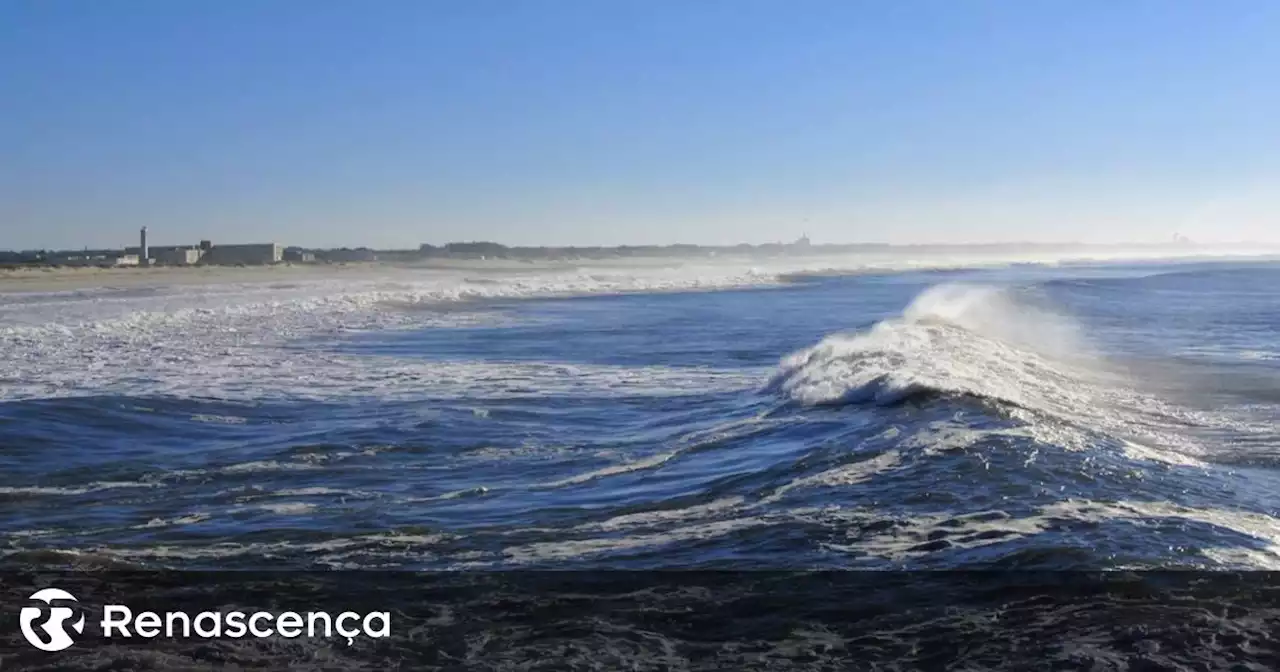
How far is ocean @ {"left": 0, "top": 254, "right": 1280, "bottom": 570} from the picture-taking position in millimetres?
7613

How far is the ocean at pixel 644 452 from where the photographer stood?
7.61 meters

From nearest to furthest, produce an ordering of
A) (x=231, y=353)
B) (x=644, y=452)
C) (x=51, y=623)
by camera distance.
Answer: (x=51, y=623), (x=644, y=452), (x=231, y=353)

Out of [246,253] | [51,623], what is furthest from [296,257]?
[51,623]

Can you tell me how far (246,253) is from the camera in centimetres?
11512

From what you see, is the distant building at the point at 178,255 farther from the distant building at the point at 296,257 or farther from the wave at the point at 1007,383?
the wave at the point at 1007,383

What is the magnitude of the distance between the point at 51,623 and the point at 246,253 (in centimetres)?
11433

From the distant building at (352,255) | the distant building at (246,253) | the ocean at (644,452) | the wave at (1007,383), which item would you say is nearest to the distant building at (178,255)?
the distant building at (246,253)

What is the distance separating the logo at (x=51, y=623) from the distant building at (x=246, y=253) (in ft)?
344

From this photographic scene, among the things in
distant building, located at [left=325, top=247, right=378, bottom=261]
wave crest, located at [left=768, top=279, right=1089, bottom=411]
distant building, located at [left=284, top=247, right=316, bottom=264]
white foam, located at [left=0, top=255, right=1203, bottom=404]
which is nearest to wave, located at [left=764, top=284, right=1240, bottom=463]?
wave crest, located at [left=768, top=279, right=1089, bottom=411]

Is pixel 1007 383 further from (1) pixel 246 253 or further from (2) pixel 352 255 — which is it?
(2) pixel 352 255

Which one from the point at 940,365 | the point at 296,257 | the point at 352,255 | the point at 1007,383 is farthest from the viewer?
the point at 352,255

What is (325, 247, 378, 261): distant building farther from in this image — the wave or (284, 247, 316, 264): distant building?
the wave

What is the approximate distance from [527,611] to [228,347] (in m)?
19.3

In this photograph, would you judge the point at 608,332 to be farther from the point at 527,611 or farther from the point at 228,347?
the point at 527,611
